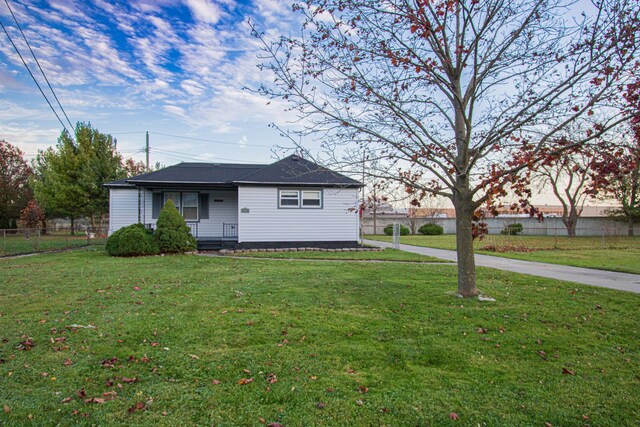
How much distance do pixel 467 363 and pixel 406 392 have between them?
96cm

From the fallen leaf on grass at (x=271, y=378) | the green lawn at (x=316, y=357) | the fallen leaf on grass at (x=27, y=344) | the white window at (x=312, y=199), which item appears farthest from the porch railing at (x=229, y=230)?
the fallen leaf on grass at (x=271, y=378)

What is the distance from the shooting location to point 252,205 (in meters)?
15.8

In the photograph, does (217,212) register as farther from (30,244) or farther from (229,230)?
(30,244)

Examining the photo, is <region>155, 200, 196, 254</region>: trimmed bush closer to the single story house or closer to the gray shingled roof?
the single story house

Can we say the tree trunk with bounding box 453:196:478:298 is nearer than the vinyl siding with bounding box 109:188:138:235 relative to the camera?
Yes

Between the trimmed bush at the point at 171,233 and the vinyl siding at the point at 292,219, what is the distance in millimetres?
2308

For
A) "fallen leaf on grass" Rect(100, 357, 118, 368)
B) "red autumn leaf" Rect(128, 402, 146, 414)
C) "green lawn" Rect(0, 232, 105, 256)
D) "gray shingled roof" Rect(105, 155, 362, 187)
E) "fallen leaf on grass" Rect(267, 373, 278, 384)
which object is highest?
"gray shingled roof" Rect(105, 155, 362, 187)

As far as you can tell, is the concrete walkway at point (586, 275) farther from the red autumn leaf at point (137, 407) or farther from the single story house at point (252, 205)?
the red autumn leaf at point (137, 407)

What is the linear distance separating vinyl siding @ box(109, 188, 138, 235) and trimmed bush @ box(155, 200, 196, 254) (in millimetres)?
3734

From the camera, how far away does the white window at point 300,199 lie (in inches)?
633

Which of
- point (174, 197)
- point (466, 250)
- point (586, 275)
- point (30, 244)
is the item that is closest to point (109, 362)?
point (466, 250)

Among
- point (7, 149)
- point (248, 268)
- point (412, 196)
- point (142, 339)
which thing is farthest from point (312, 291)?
point (7, 149)

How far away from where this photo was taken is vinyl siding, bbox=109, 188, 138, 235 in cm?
1720

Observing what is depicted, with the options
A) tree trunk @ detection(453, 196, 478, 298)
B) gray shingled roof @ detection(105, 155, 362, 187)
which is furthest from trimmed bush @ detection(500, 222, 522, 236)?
tree trunk @ detection(453, 196, 478, 298)
